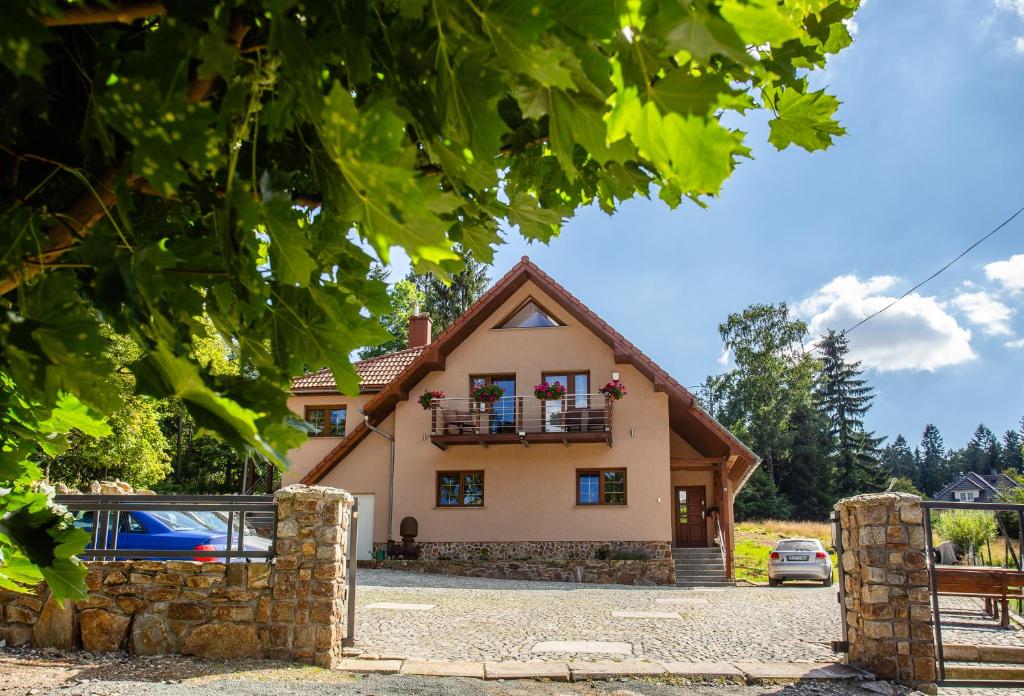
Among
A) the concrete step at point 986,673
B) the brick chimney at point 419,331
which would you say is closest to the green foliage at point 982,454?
the brick chimney at point 419,331

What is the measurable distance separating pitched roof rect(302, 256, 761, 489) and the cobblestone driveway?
19.9 ft

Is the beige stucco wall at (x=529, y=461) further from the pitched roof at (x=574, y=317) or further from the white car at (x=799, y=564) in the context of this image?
the white car at (x=799, y=564)

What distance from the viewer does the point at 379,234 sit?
0.90 metres

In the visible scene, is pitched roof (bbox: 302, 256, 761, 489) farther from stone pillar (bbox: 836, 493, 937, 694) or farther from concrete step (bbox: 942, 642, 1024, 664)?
stone pillar (bbox: 836, 493, 937, 694)

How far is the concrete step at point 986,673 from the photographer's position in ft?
20.7

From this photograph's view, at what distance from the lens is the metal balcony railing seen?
61.3 feet

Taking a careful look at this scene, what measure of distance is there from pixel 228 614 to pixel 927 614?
575 cm

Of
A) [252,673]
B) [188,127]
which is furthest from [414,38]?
[252,673]

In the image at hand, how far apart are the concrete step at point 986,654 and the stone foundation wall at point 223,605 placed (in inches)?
236

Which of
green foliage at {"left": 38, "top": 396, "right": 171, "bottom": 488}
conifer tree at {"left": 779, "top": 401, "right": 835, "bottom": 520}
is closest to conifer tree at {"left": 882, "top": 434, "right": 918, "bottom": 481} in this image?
conifer tree at {"left": 779, "top": 401, "right": 835, "bottom": 520}

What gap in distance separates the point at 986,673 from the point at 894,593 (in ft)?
4.27

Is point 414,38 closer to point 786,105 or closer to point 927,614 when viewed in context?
point 786,105

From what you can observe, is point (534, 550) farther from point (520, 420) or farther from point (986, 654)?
point (986, 654)

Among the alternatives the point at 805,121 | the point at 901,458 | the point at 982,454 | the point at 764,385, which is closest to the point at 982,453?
the point at 982,454
